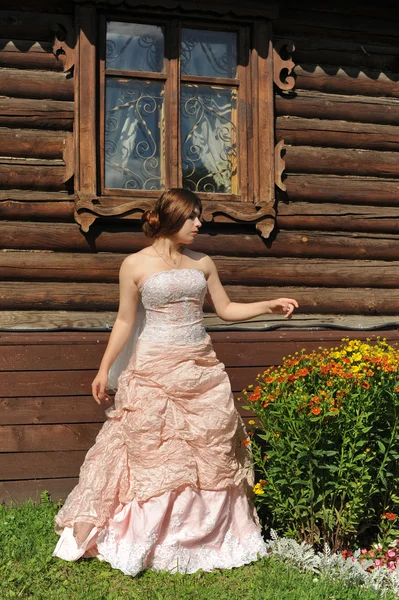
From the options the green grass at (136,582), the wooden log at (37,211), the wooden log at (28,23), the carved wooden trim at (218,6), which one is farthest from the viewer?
the carved wooden trim at (218,6)

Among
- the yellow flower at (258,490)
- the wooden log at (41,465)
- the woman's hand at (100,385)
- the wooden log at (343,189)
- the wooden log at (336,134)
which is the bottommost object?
the wooden log at (41,465)

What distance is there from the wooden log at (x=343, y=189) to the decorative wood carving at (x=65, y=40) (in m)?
1.90

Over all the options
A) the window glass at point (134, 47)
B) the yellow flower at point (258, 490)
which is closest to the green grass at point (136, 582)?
the yellow flower at point (258, 490)

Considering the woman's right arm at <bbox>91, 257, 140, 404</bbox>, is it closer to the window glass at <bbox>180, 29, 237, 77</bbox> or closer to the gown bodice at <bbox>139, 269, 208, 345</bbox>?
the gown bodice at <bbox>139, 269, 208, 345</bbox>

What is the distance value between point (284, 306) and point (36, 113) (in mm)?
2544

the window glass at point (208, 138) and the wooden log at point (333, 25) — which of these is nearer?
the window glass at point (208, 138)

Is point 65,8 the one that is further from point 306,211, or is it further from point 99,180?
point 306,211

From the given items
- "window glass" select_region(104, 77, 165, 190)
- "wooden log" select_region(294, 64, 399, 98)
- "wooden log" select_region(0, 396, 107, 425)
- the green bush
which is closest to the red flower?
the green bush

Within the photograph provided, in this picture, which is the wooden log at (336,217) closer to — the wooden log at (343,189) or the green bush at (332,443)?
the wooden log at (343,189)

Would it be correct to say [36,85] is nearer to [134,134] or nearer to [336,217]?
[134,134]

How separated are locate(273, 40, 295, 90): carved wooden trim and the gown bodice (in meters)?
2.34

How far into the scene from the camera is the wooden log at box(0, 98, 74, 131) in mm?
5766

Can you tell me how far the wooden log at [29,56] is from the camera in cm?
580

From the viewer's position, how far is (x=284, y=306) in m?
4.55
